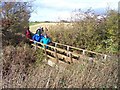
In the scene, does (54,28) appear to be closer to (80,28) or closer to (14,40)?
(80,28)

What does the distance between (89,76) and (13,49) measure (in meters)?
6.24

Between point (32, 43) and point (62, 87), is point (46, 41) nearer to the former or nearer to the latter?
point (32, 43)

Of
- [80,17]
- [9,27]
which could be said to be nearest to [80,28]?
[80,17]

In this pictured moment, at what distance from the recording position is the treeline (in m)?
14.0

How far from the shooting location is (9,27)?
14445 millimetres

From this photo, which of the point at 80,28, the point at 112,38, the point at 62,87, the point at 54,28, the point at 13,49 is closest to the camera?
the point at 62,87

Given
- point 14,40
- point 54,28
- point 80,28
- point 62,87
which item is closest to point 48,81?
point 62,87

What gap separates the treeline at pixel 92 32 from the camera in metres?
14.0

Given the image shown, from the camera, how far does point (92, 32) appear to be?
1516cm

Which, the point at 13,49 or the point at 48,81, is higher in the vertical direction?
the point at 48,81

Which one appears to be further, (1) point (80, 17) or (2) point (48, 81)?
(1) point (80, 17)

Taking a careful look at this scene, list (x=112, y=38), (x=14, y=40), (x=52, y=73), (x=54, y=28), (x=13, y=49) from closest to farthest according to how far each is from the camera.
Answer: (x=52, y=73), (x=13, y=49), (x=14, y=40), (x=112, y=38), (x=54, y=28)

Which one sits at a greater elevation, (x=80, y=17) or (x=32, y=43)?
(x=80, y=17)

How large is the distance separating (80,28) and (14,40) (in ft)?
14.6
